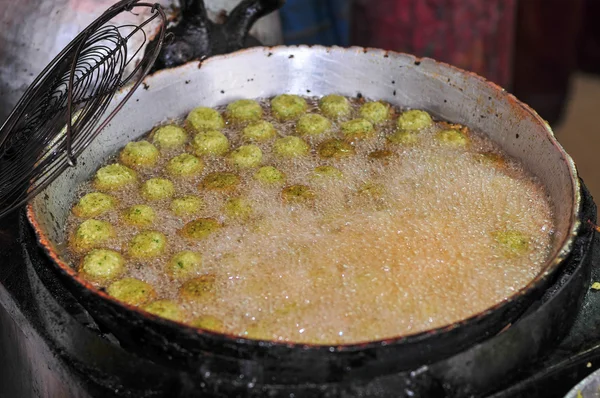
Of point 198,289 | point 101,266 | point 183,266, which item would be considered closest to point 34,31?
point 101,266

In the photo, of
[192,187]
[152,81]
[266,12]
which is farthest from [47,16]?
[192,187]

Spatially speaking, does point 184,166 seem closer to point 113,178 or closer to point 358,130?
point 113,178

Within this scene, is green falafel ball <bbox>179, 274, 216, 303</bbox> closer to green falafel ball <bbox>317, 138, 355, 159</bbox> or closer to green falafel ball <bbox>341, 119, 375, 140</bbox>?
green falafel ball <bbox>317, 138, 355, 159</bbox>

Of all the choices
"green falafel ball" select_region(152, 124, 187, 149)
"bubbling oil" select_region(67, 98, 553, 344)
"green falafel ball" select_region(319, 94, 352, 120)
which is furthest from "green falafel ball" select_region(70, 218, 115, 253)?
"green falafel ball" select_region(319, 94, 352, 120)

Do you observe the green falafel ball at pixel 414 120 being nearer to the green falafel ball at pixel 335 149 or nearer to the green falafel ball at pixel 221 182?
the green falafel ball at pixel 335 149

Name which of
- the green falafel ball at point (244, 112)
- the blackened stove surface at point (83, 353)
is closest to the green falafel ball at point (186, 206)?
the blackened stove surface at point (83, 353)

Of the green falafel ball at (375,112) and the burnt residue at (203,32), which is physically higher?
the burnt residue at (203,32)
